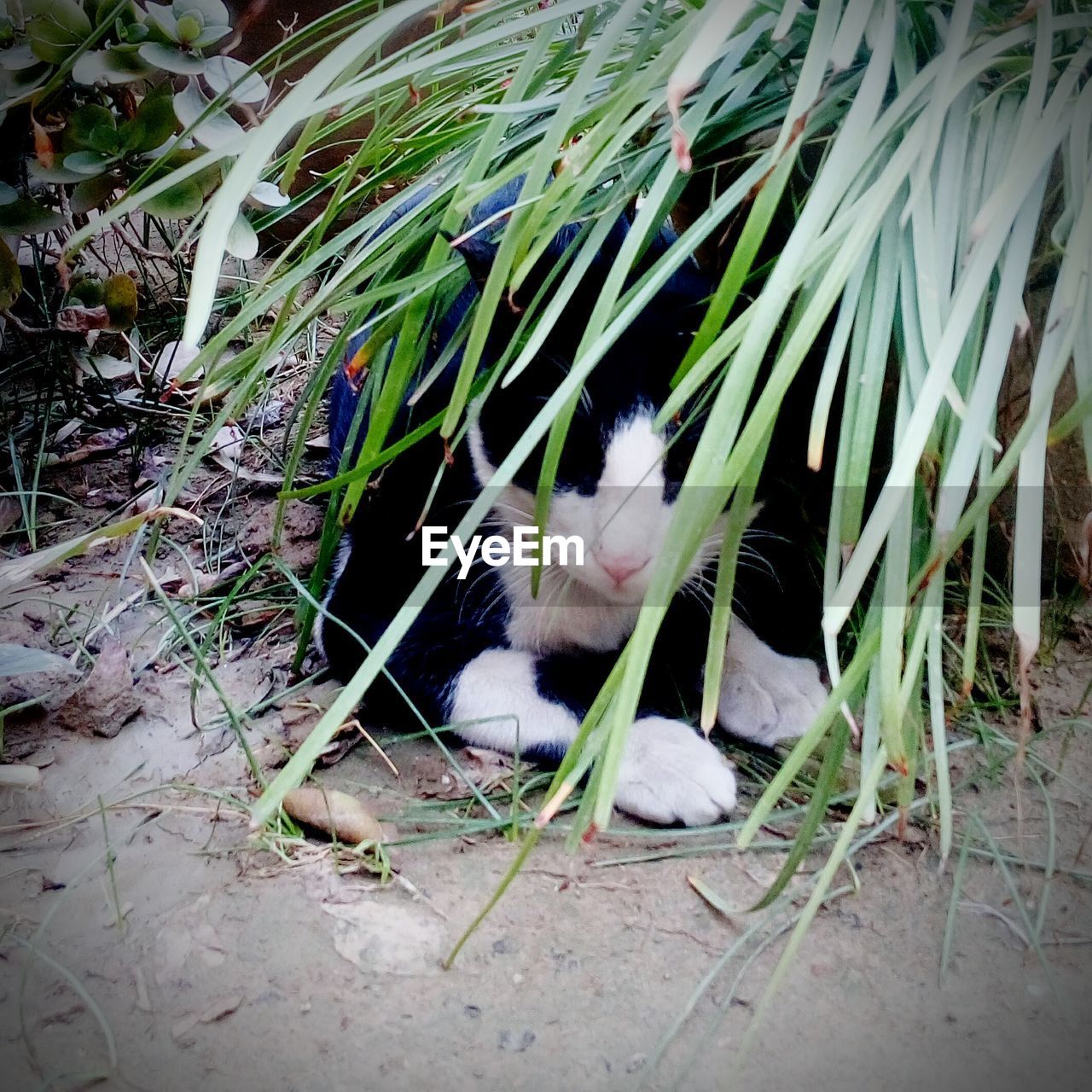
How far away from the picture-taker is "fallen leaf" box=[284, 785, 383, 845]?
1.13 meters

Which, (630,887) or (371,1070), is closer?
(371,1070)

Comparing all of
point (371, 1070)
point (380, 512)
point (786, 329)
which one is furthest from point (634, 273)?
point (371, 1070)

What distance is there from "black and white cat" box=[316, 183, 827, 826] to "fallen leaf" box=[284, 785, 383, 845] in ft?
0.62

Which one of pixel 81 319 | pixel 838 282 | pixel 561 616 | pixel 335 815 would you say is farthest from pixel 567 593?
pixel 81 319

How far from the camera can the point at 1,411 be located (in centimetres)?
179

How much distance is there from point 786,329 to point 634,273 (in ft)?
0.96

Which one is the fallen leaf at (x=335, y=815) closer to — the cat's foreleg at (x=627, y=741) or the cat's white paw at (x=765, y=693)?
the cat's foreleg at (x=627, y=741)

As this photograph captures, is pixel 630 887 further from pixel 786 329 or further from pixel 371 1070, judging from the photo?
pixel 786 329

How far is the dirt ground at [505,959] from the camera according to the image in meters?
0.84

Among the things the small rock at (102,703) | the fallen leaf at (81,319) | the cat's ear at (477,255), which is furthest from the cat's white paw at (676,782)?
the fallen leaf at (81,319)

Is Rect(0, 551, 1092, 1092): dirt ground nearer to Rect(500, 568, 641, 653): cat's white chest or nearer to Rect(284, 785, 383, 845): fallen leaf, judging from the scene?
Rect(284, 785, 383, 845): fallen leaf

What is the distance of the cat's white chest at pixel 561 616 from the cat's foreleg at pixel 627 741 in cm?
4
